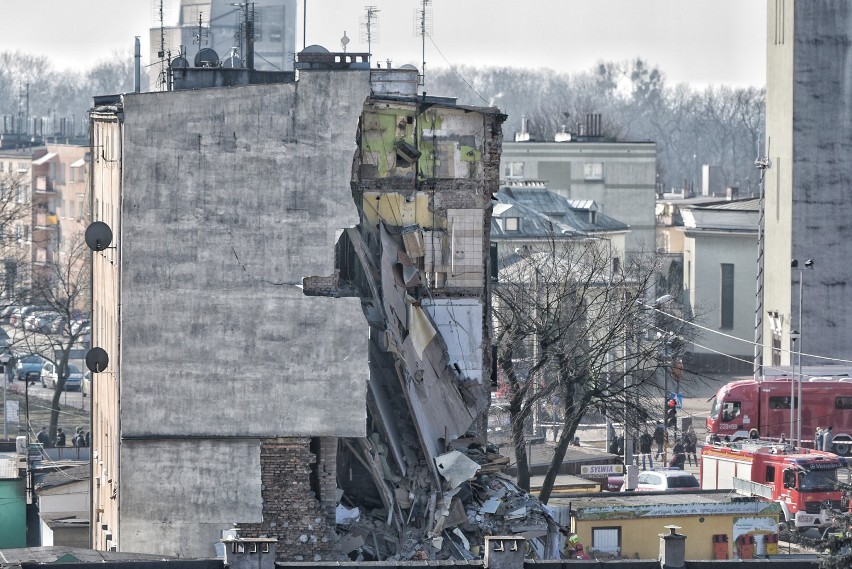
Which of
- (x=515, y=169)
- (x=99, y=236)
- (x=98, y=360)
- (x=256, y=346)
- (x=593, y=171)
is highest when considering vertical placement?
(x=515, y=169)

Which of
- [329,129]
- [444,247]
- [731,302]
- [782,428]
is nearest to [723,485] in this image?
[782,428]

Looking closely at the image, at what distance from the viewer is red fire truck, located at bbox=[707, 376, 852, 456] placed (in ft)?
191

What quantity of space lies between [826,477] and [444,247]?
14817mm

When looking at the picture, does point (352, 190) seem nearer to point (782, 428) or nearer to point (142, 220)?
point (142, 220)

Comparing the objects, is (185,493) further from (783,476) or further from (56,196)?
(56,196)

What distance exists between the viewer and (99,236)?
113 ft

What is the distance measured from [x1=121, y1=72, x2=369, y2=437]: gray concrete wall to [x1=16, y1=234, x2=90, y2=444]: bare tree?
90.6 ft

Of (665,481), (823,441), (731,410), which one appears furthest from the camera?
(731,410)

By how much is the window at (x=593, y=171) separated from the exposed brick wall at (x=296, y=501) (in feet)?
218

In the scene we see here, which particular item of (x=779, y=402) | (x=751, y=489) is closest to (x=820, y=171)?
Result: (x=779, y=402)

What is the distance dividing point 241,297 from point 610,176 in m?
66.6

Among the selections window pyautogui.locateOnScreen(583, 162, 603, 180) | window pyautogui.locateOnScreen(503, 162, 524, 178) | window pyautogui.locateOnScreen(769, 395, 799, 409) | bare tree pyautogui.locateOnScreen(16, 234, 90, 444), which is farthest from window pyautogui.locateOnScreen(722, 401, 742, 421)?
window pyautogui.locateOnScreen(503, 162, 524, 178)

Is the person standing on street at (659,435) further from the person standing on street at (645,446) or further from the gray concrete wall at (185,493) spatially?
the gray concrete wall at (185,493)

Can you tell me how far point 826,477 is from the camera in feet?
150
